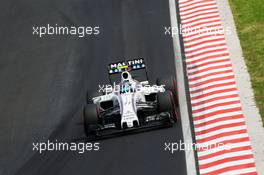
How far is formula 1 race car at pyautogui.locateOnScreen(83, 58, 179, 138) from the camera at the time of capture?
17.2 meters

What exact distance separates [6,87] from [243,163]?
9.95m

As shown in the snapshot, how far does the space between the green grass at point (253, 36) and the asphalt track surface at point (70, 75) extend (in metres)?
2.69

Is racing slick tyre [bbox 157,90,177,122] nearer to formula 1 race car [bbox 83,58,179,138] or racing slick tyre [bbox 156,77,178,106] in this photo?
formula 1 race car [bbox 83,58,179,138]

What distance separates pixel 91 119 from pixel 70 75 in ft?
15.7

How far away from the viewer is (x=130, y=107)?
1716cm

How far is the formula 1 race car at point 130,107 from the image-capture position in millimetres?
17172

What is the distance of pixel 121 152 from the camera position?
17.2 metres

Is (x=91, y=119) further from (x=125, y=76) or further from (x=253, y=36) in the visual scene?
(x=253, y=36)

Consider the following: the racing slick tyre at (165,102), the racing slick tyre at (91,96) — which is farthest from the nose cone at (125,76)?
the racing slick tyre at (165,102)

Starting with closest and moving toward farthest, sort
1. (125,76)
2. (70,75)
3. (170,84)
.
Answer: (125,76) < (170,84) < (70,75)

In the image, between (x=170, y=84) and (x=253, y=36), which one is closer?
(x=170, y=84)

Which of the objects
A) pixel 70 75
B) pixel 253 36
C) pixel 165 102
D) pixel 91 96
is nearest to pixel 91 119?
pixel 91 96

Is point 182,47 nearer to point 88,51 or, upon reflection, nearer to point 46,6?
point 88,51

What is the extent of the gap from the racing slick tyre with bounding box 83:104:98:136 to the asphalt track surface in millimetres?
610
